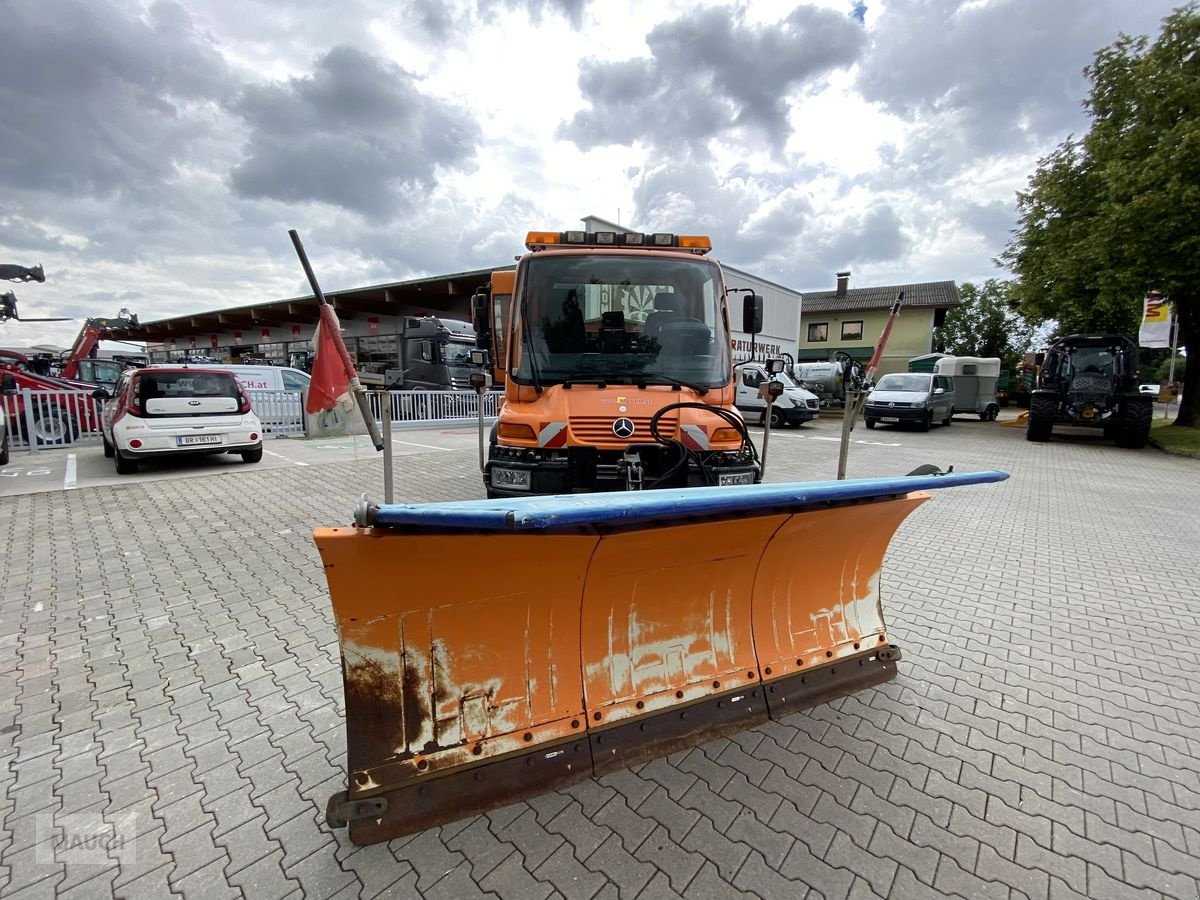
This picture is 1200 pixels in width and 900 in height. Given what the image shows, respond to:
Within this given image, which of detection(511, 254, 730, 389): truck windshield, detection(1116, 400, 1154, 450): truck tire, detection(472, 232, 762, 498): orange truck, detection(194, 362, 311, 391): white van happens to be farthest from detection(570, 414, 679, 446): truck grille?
detection(1116, 400, 1154, 450): truck tire

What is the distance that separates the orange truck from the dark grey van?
1453 cm

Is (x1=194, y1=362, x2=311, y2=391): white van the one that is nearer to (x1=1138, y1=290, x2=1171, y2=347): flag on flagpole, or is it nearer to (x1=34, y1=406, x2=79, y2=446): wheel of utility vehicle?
(x1=34, y1=406, x2=79, y2=446): wheel of utility vehicle

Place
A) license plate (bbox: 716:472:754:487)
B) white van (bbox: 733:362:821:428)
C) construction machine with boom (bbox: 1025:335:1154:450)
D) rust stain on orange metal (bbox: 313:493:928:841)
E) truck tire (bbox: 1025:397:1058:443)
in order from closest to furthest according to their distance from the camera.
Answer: rust stain on orange metal (bbox: 313:493:928:841) < license plate (bbox: 716:472:754:487) < construction machine with boom (bbox: 1025:335:1154:450) < truck tire (bbox: 1025:397:1058:443) < white van (bbox: 733:362:821:428)

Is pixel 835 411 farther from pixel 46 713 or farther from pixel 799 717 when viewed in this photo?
pixel 46 713

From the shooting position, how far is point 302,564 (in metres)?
4.76

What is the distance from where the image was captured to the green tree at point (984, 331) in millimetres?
38562

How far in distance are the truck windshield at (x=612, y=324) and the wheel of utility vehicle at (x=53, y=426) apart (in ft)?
39.2

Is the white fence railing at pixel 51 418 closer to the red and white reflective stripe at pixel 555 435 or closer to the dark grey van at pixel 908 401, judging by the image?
the red and white reflective stripe at pixel 555 435

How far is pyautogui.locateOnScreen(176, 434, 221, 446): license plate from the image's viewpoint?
8.31 m

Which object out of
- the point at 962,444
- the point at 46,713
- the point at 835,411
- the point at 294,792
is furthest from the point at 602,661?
the point at 835,411

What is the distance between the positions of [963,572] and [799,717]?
10.4 ft

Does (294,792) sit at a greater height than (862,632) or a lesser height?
lesser

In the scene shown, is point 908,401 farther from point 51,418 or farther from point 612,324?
point 51,418

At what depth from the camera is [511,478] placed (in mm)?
4156
